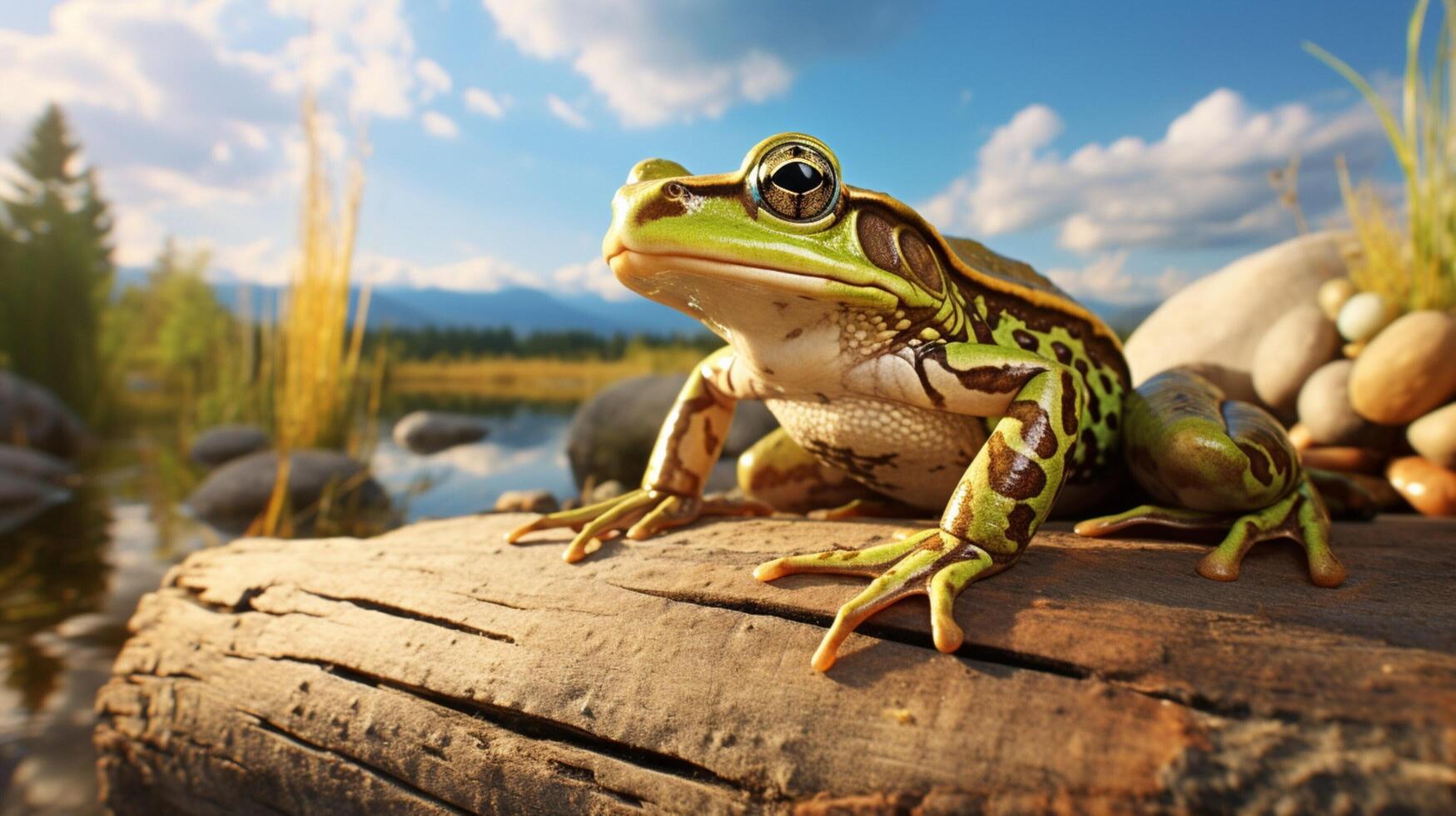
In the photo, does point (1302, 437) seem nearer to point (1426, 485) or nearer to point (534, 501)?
point (1426, 485)

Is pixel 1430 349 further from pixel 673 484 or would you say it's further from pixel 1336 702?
pixel 673 484

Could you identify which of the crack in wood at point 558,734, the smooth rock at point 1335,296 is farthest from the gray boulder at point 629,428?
the crack in wood at point 558,734

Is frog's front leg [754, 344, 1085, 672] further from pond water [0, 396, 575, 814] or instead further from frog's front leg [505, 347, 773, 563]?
pond water [0, 396, 575, 814]

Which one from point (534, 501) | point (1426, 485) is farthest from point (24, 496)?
point (1426, 485)

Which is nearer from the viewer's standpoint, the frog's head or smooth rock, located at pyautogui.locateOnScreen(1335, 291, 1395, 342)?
the frog's head

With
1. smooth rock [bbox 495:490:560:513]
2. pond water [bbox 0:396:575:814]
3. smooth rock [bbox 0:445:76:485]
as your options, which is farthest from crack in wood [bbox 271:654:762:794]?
smooth rock [bbox 0:445:76:485]

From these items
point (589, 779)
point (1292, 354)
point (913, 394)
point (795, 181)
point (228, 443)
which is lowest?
point (228, 443)

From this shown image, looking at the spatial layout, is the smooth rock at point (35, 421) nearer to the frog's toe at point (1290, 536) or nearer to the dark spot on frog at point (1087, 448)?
the dark spot on frog at point (1087, 448)
